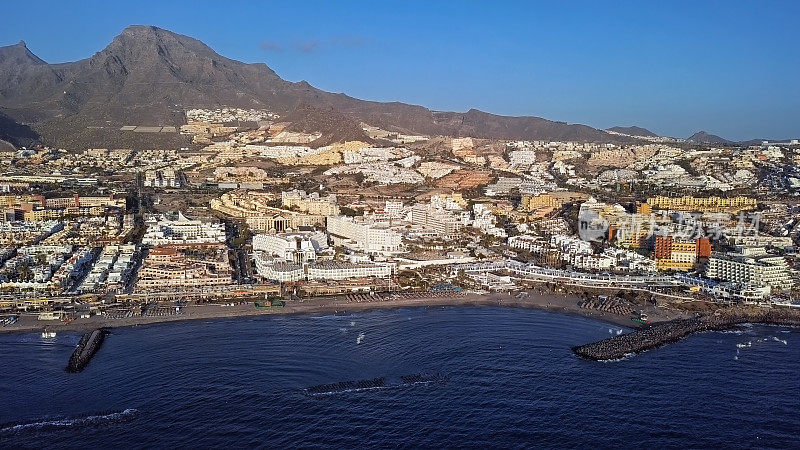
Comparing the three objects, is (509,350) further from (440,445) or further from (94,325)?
(94,325)

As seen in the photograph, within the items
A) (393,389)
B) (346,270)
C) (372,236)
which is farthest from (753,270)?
(393,389)

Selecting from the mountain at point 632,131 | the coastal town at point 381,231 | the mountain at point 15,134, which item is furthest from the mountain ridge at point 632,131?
the mountain at point 15,134

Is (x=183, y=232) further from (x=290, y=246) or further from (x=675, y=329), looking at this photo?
(x=675, y=329)

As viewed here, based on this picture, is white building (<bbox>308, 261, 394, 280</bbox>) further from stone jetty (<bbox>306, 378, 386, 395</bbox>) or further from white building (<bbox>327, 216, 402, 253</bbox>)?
stone jetty (<bbox>306, 378, 386, 395</bbox>)

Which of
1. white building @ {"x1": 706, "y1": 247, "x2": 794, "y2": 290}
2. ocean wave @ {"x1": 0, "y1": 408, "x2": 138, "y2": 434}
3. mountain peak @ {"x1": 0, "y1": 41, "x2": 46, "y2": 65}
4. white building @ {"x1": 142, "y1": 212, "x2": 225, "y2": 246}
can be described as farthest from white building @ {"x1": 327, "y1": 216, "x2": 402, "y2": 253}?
mountain peak @ {"x1": 0, "y1": 41, "x2": 46, "y2": 65}

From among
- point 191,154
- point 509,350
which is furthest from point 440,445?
point 191,154

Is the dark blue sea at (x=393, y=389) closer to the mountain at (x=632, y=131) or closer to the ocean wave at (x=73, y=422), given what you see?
the ocean wave at (x=73, y=422)
